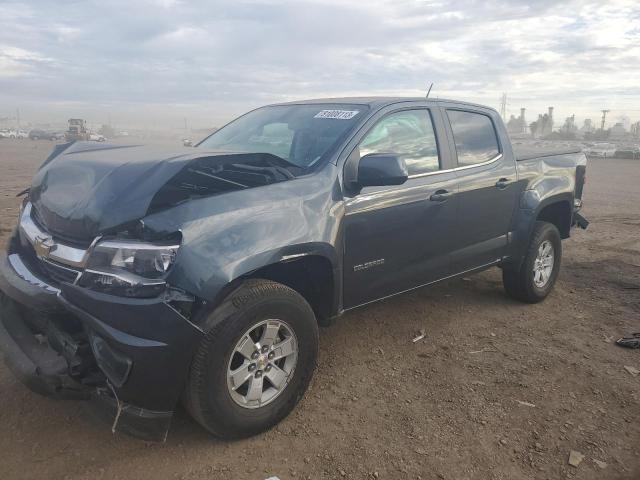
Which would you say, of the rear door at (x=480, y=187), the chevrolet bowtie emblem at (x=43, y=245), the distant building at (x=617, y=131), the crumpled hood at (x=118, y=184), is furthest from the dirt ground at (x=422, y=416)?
the distant building at (x=617, y=131)

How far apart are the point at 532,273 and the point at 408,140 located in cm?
212

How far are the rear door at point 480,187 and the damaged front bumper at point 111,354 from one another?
253 centimetres

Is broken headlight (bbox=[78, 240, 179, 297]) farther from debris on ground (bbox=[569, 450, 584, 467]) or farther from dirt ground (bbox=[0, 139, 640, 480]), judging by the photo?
debris on ground (bbox=[569, 450, 584, 467])

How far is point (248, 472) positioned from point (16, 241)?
2.02 m

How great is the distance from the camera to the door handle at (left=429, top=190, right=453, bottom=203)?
3851 millimetres

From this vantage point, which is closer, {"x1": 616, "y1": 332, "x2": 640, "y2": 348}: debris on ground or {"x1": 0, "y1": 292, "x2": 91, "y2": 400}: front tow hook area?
{"x1": 0, "y1": 292, "x2": 91, "y2": 400}: front tow hook area

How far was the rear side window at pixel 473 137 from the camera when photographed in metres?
4.27

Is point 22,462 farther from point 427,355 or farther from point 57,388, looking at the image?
point 427,355

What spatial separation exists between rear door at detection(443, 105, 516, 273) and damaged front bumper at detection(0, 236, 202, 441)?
253cm

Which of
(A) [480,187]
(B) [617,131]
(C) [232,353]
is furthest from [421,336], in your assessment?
(B) [617,131]

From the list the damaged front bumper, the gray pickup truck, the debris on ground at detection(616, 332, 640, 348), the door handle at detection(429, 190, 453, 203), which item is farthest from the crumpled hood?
the debris on ground at detection(616, 332, 640, 348)

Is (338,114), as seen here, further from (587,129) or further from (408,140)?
(587,129)

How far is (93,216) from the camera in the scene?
2.56 m

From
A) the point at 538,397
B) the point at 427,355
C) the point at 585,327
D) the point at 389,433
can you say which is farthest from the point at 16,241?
the point at 585,327
